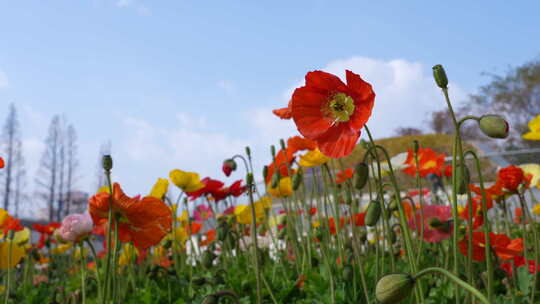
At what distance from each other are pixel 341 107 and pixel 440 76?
0.21 m

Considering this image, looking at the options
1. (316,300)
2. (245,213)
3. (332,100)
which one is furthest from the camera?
(245,213)

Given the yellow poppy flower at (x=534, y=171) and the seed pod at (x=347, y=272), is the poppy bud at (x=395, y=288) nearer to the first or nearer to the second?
the seed pod at (x=347, y=272)

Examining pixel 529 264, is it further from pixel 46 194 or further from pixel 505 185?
pixel 46 194

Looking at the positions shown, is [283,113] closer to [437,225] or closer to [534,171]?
[437,225]

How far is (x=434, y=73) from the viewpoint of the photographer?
0.81m

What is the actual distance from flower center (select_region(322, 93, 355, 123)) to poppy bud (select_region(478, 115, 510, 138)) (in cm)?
25

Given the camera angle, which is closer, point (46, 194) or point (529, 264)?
point (529, 264)

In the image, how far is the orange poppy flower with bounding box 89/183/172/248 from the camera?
109cm

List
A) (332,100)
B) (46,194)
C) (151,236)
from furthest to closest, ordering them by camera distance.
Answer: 1. (46,194)
2. (151,236)
3. (332,100)

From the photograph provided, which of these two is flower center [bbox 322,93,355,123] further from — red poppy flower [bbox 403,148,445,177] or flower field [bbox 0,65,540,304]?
red poppy flower [bbox 403,148,445,177]

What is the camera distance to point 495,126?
737 mm

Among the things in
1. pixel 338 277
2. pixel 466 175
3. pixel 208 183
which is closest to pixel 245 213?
pixel 208 183

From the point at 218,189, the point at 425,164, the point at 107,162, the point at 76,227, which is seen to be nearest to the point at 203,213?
the point at 218,189

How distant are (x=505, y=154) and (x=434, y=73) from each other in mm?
9675
